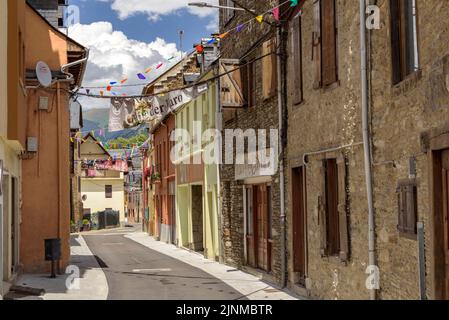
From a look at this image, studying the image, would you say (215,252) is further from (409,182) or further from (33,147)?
(409,182)

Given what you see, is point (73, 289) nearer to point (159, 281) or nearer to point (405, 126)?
point (159, 281)

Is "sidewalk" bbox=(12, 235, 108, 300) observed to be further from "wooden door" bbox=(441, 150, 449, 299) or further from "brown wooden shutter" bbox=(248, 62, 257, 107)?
"wooden door" bbox=(441, 150, 449, 299)

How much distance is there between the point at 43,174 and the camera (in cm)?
1666

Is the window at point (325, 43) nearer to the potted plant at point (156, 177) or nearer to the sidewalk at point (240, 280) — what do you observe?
the sidewalk at point (240, 280)

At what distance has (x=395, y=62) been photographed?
876cm

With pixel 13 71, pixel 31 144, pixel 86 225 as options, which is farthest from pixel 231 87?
pixel 86 225

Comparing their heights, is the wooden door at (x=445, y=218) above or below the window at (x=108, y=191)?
→ below

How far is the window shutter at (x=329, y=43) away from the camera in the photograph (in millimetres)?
11125

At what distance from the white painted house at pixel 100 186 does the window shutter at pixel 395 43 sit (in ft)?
179

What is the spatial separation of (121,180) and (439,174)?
5752 centimetres

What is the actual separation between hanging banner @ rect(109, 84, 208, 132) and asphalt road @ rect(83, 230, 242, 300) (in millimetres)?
4071

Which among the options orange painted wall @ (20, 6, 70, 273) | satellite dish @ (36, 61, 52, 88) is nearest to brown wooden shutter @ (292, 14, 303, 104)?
satellite dish @ (36, 61, 52, 88)

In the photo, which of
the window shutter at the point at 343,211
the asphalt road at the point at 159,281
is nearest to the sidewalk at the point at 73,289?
the asphalt road at the point at 159,281

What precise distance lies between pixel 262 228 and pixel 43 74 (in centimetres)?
659
